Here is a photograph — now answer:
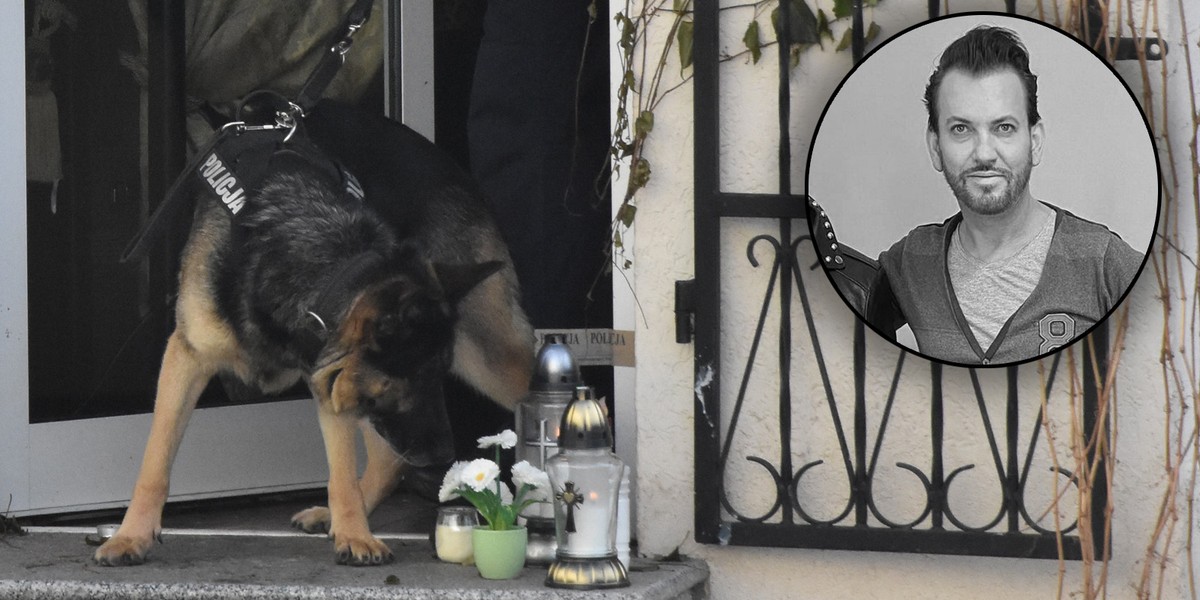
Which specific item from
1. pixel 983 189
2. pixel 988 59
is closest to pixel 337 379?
pixel 983 189

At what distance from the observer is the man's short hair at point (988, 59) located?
308 centimetres

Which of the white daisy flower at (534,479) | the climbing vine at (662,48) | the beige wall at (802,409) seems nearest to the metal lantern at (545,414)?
the white daisy flower at (534,479)

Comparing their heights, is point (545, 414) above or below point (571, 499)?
above

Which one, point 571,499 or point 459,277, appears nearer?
point 571,499

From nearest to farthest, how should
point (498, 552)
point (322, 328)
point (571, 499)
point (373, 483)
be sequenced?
point (571, 499)
point (498, 552)
point (322, 328)
point (373, 483)

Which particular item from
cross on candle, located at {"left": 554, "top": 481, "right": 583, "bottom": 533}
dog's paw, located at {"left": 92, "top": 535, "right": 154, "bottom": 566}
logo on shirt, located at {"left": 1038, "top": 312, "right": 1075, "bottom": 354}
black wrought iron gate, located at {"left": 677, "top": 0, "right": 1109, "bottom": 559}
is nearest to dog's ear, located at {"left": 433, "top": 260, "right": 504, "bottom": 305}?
black wrought iron gate, located at {"left": 677, "top": 0, "right": 1109, "bottom": 559}

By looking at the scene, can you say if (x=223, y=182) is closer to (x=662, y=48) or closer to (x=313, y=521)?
(x=313, y=521)

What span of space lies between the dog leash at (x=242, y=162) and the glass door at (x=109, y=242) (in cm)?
43

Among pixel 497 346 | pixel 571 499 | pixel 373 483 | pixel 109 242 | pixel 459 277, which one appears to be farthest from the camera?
pixel 109 242

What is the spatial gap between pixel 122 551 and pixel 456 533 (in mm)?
759

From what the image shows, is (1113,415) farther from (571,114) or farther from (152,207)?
(152,207)

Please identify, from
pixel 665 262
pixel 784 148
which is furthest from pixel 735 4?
pixel 665 262

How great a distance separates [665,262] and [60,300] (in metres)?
1.77

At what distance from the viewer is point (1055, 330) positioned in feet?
10.2
